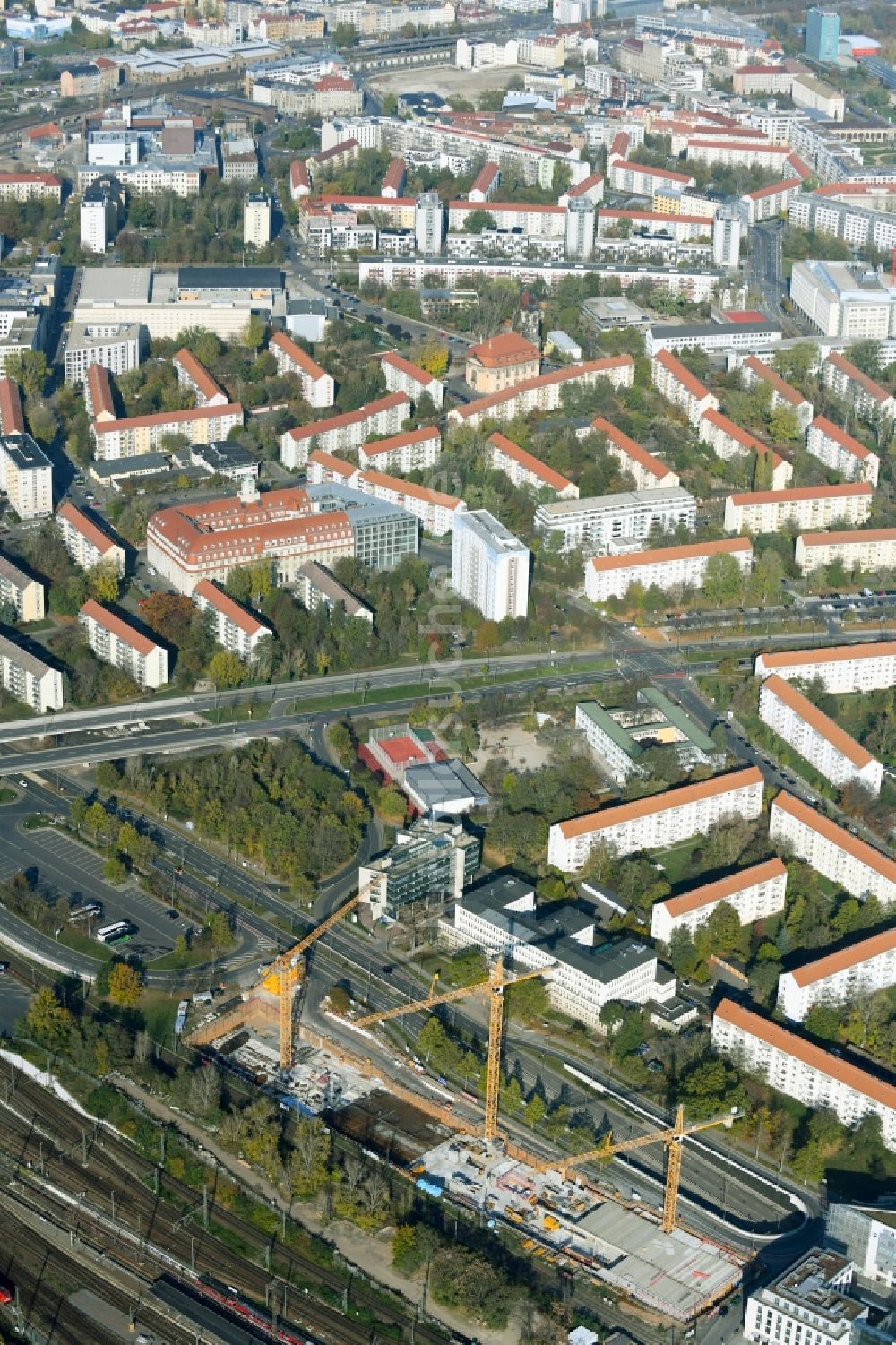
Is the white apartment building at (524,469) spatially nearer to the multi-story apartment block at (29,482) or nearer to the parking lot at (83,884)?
the multi-story apartment block at (29,482)

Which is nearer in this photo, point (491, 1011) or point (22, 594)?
point (491, 1011)

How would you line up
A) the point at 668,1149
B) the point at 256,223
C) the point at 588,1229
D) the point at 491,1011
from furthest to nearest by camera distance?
the point at 256,223, the point at 491,1011, the point at 668,1149, the point at 588,1229

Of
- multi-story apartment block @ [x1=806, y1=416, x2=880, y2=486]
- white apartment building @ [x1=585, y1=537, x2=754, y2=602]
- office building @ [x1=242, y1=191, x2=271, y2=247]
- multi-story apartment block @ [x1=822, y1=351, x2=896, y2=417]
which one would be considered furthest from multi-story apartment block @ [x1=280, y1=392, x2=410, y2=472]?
office building @ [x1=242, y1=191, x2=271, y2=247]

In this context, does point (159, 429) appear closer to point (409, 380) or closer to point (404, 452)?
point (404, 452)

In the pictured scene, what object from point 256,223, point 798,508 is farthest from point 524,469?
point 256,223

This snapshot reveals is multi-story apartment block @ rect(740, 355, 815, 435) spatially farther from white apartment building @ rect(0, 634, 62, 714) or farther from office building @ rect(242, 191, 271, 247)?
white apartment building @ rect(0, 634, 62, 714)

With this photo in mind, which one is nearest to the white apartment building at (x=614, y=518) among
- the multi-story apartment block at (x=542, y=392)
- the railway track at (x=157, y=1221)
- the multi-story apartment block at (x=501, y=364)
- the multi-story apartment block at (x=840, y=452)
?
the multi-story apartment block at (x=840, y=452)
